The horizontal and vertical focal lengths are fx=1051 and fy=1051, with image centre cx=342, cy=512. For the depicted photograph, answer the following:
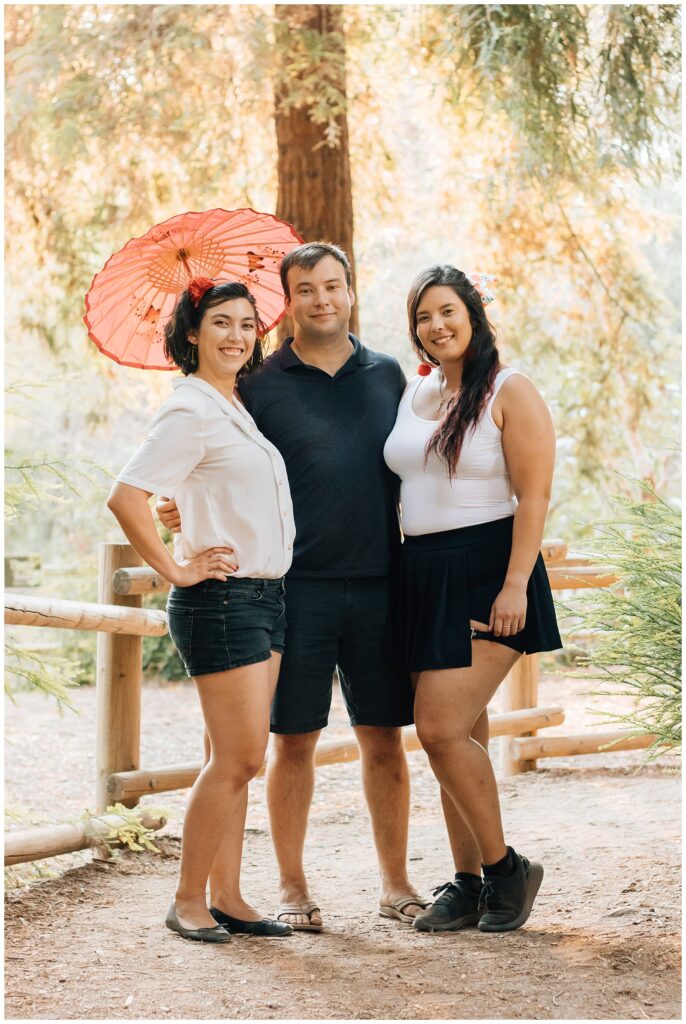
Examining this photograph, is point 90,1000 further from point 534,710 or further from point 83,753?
point 83,753

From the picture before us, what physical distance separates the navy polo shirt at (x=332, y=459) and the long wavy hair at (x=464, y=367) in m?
0.25

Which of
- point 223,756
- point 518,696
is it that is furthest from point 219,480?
point 518,696

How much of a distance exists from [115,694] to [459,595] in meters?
1.97

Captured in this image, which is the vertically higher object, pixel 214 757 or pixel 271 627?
pixel 271 627

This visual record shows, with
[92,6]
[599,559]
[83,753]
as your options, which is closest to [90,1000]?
[599,559]

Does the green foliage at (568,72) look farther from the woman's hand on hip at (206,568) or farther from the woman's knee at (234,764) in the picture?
the woman's knee at (234,764)

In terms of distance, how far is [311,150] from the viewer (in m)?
6.67

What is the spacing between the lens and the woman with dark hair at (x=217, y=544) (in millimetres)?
2881

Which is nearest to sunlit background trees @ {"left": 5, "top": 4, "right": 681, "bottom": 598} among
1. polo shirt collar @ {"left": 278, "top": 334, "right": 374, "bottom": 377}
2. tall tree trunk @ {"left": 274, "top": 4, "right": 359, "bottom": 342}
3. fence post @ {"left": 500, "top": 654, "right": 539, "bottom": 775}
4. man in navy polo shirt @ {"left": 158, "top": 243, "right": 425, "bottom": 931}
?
tall tree trunk @ {"left": 274, "top": 4, "right": 359, "bottom": 342}

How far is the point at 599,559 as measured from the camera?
10.1 ft

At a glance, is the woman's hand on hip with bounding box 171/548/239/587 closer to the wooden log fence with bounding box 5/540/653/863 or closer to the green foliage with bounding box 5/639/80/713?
the green foliage with bounding box 5/639/80/713

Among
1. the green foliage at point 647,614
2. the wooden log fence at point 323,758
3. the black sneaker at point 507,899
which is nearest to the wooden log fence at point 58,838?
the wooden log fence at point 323,758

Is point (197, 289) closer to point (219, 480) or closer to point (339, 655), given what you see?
point (219, 480)

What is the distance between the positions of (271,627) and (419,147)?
48.9ft
